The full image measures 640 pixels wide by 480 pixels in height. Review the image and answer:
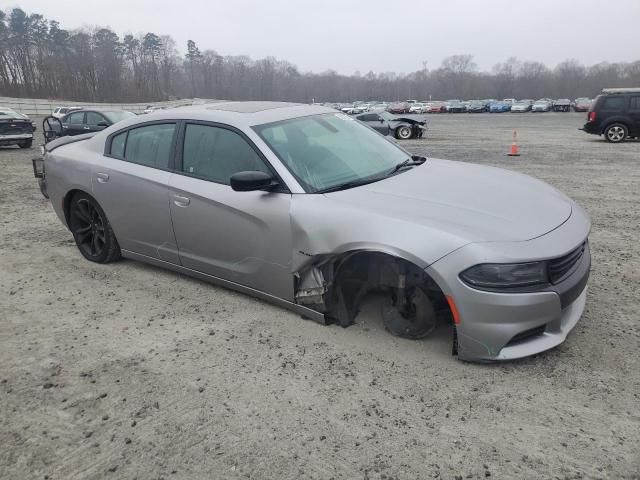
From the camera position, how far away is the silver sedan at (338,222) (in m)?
2.79

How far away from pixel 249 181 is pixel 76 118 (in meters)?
14.6

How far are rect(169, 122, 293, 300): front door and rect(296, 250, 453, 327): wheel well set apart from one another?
19cm

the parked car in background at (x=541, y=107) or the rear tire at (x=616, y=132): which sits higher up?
the rear tire at (x=616, y=132)

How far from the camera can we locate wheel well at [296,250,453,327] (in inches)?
124

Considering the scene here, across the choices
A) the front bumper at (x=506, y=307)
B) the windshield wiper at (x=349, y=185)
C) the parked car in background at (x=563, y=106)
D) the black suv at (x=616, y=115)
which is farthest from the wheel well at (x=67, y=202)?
the parked car in background at (x=563, y=106)

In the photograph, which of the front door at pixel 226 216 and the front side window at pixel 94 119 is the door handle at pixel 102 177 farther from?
the front side window at pixel 94 119

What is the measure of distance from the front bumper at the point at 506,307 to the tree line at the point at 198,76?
3251 inches

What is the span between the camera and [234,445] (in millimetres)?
2398

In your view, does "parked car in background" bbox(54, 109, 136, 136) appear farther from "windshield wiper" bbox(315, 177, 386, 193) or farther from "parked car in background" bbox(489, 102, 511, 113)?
"parked car in background" bbox(489, 102, 511, 113)

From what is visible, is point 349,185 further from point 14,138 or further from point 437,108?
point 437,108

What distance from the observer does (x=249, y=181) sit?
10.8 feet

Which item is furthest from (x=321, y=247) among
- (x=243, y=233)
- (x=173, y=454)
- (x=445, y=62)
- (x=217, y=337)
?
(x=445, y=62)

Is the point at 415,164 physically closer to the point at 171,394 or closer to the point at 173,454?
the point at 171,394

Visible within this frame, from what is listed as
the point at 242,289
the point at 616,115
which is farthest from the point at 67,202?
the point at 616,115
